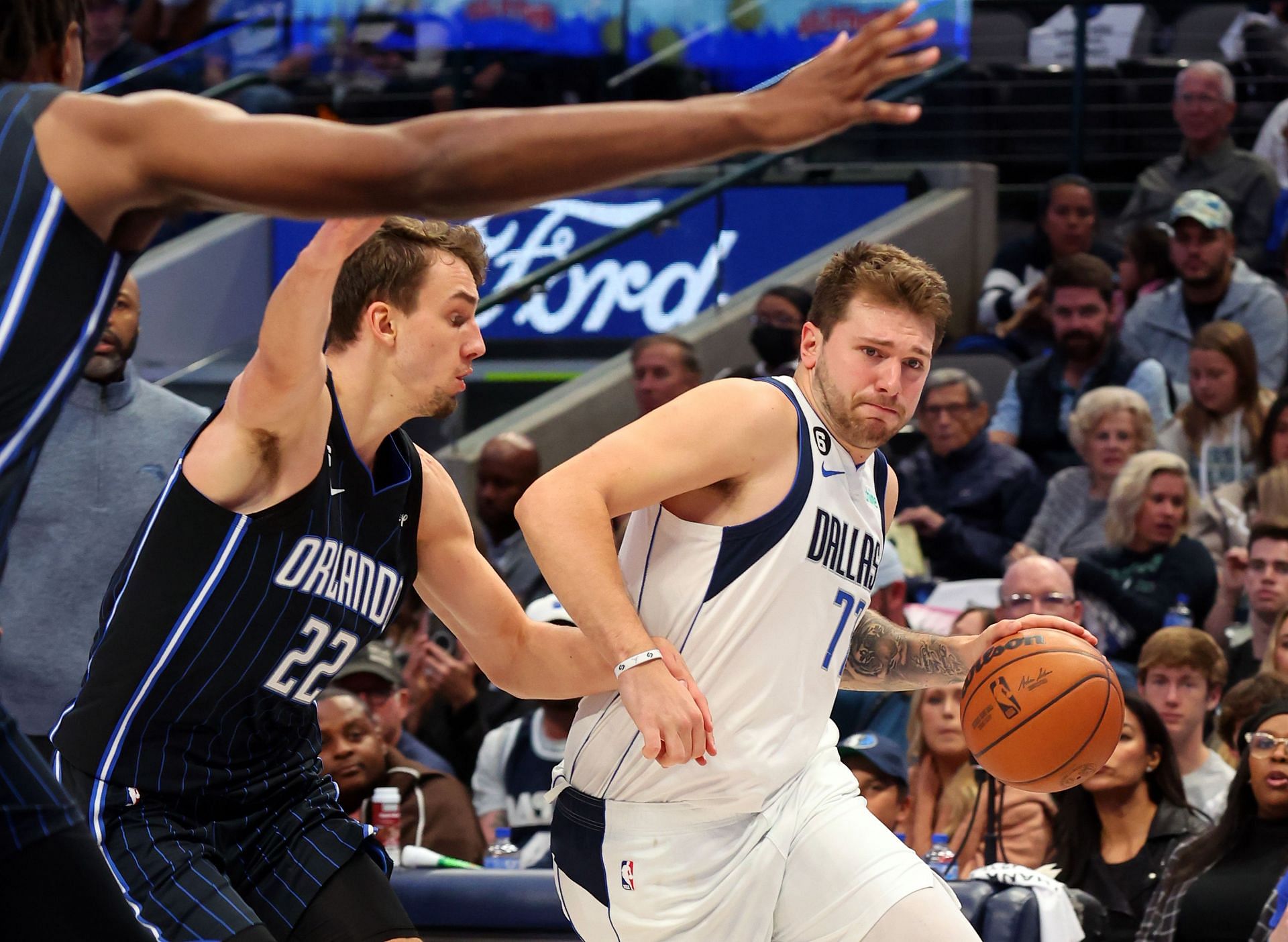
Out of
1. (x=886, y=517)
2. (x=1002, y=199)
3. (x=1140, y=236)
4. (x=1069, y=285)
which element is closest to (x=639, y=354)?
(x=1069, y=285)

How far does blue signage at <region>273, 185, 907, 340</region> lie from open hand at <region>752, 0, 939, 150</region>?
806 cm

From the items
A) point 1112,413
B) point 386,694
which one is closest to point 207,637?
point 386,694

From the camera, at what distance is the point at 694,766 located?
389 cm

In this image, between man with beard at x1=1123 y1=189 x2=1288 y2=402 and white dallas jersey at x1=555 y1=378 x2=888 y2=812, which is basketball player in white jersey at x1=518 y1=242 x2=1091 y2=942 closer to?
white dallas jersey at x1=555 y1=378 x2=888 y2=812

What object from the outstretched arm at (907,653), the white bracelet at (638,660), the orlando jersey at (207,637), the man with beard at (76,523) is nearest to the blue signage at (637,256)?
the man with beard at (76,523)

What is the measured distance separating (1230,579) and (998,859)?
→ 2137 millimetres

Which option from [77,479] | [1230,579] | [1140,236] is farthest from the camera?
[1140,236]

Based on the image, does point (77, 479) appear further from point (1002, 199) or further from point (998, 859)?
point (1002, 199)

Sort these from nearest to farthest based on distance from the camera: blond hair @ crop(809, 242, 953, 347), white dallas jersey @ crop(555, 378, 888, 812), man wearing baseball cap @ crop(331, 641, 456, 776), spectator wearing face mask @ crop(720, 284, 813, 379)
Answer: white dallas jersey @ crop(555, 378, 888, 812), blond hair @ crop(809, 242, 953, 347), man wearing baseball cap @ crop(331, 641, 456, 776), spectator wearing face mask @ crop(720, 284, 813, 379)

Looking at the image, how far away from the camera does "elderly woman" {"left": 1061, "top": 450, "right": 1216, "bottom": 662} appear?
741 cm

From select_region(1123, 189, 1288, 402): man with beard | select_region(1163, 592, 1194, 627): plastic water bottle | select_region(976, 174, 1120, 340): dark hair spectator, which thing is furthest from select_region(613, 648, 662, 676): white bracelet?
select_region(976, 174, 1120, 340): dark hair spectator

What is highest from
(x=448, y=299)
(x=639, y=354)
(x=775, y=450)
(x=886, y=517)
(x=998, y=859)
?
(x=448, y=299)

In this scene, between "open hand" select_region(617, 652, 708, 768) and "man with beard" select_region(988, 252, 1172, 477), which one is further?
"man with beard" select_region(988, 252, 1172, 477)

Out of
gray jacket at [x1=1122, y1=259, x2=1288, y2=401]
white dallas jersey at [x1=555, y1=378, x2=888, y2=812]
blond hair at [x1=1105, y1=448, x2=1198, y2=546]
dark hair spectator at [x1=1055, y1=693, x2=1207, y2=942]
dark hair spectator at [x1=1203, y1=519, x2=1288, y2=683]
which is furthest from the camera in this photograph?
gray jacket at [x1=1122, y1=259, x2=1288, y2=401]
